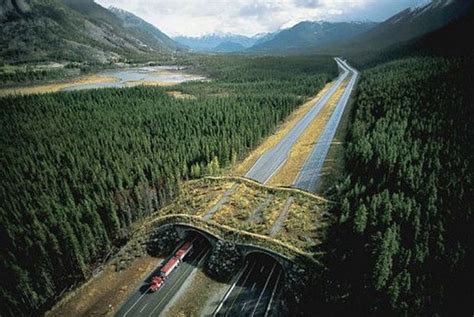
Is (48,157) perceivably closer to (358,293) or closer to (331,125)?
(358,293)

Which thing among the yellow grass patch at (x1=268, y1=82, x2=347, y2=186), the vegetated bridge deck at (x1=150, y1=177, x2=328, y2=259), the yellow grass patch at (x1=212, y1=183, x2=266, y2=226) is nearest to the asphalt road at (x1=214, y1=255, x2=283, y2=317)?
the vegetated bridge deck at (x1=150, y1=177, x2=328, y2=259)

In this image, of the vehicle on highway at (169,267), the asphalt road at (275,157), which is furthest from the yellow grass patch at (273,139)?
the vehicle on highway at (169,267)

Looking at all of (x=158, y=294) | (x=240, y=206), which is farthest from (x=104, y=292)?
(x=240, y=206)

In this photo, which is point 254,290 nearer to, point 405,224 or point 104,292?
point 104,292

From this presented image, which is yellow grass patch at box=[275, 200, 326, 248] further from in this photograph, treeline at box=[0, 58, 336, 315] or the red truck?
treeline at box=[0, 58, 336, 315]

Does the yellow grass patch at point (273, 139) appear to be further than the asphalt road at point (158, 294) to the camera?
Yes

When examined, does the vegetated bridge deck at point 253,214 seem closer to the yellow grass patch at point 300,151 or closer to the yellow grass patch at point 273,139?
the yellow grass patch at point 300,151

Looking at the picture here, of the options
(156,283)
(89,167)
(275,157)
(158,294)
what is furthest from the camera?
(275,157)
